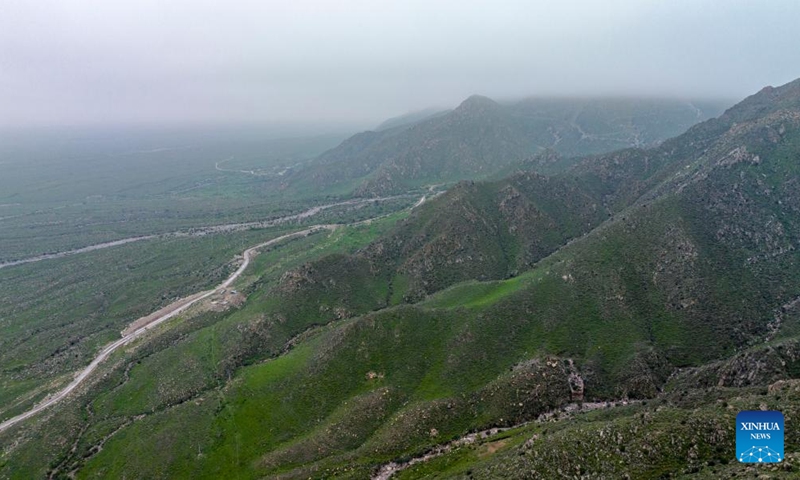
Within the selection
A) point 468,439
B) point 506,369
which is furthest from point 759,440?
point 506,369

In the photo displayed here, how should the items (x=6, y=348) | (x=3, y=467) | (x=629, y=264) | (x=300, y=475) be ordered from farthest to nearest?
(x=6, y=348) < (x=629, y=264) < (x=3, y=467) < (x=300, y=475)

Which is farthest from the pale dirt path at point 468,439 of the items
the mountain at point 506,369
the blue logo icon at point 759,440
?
the blue logo icon at point 759,440

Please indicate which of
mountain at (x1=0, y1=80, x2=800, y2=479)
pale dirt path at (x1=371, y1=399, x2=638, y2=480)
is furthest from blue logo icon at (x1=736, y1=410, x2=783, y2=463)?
pale dirt path at (x1=371, y1=399, x2=638, y2=480)

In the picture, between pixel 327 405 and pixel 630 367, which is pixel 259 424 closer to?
pixel 327 405

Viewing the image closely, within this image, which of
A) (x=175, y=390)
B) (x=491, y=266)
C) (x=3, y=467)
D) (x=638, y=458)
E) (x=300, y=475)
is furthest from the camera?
(x=491, y=266)

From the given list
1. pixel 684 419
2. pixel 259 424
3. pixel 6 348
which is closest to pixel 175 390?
pixel 259 424

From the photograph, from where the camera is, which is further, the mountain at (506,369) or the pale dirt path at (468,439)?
the pale dirt path at (468,439)

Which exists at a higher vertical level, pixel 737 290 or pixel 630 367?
pixel 737 290

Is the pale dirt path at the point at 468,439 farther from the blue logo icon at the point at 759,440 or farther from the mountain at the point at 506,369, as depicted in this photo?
the blue logo icon at the point at 759,440
